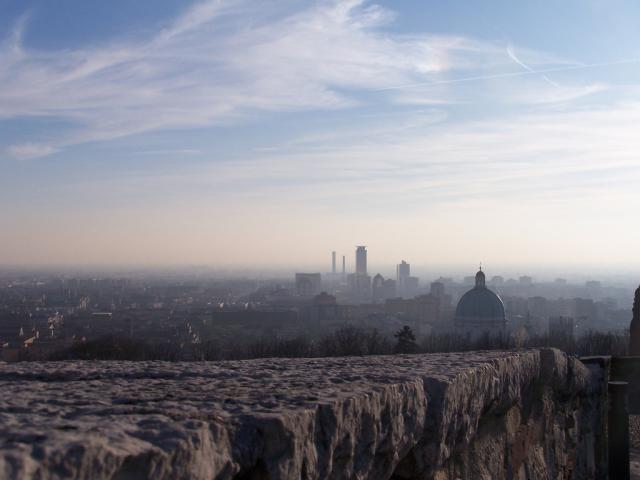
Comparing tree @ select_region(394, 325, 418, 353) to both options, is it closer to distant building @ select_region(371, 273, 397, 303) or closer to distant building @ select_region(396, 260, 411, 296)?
distant building @ select_region(371, 273, 397, 303)

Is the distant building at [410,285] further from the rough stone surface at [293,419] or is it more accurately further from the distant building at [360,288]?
the rough stone surface at [293,419]

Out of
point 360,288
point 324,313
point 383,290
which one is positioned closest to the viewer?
point 324,313

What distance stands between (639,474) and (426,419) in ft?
29.5

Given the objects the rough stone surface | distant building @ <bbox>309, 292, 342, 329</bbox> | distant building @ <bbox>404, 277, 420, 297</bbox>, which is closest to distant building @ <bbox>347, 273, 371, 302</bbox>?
distant building @ <bbox>404, 277, 420, 297</bbox>

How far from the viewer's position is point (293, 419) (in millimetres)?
1781

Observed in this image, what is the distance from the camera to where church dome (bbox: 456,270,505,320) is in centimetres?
5228

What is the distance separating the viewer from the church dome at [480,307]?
5228 centimetres

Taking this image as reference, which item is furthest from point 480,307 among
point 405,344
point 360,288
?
point 360,288

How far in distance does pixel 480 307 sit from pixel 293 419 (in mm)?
52528

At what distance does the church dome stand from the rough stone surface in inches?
1965

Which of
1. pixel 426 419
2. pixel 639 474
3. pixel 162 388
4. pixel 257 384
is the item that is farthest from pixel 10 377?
pixel 639 474

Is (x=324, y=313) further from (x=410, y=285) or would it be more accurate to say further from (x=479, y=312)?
(x=410, y=285)

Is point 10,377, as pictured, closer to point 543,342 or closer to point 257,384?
point 257,384

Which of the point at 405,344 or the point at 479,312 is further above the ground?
the point at 405,344
